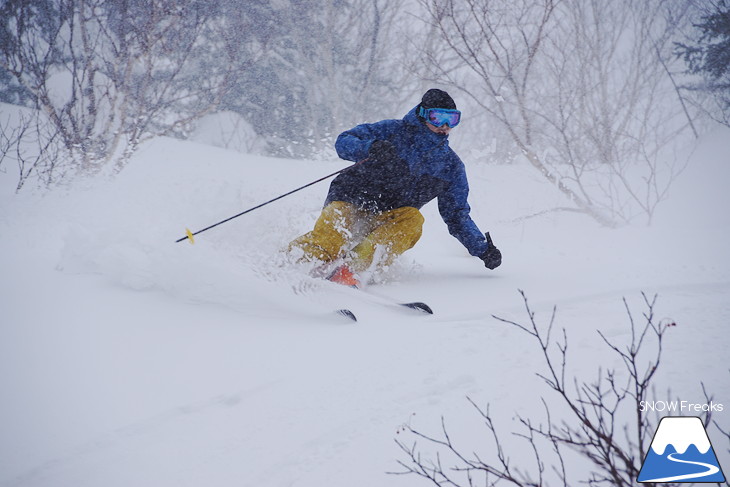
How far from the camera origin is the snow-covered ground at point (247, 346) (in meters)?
1.32

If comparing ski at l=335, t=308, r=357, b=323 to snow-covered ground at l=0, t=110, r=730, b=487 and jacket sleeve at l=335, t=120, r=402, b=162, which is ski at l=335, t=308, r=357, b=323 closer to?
snow-covered ground at l=0, t=110, r=730, b=487

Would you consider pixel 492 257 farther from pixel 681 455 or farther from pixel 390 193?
pixel 681 455

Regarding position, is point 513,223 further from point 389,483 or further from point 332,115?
point 332,115

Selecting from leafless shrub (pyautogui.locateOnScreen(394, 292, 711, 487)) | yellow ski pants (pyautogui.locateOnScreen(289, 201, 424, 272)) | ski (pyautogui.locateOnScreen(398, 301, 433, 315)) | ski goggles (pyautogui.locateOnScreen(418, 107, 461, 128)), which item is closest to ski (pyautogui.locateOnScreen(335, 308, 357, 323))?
ski (pyautogui.locateOnScreen(398, 301, 433, 315))

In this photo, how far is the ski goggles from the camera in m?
2.94

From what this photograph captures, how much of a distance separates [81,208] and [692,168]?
408 inches

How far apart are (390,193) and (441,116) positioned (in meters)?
0.67

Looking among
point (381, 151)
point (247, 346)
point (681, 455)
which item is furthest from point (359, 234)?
point (681, 455)

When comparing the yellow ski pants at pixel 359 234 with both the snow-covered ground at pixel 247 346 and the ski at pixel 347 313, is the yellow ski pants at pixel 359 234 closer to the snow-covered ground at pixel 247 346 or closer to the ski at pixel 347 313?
the snow-covered ground at pixel 247 346

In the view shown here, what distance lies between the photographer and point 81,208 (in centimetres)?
340

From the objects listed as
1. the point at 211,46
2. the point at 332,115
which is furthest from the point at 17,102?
the point at 332,115

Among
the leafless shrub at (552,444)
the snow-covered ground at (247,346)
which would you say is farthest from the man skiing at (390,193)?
the leafless shrub at (552,444)

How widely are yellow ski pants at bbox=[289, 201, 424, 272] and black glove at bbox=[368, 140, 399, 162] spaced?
0.44 metres

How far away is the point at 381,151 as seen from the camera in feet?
9.48
